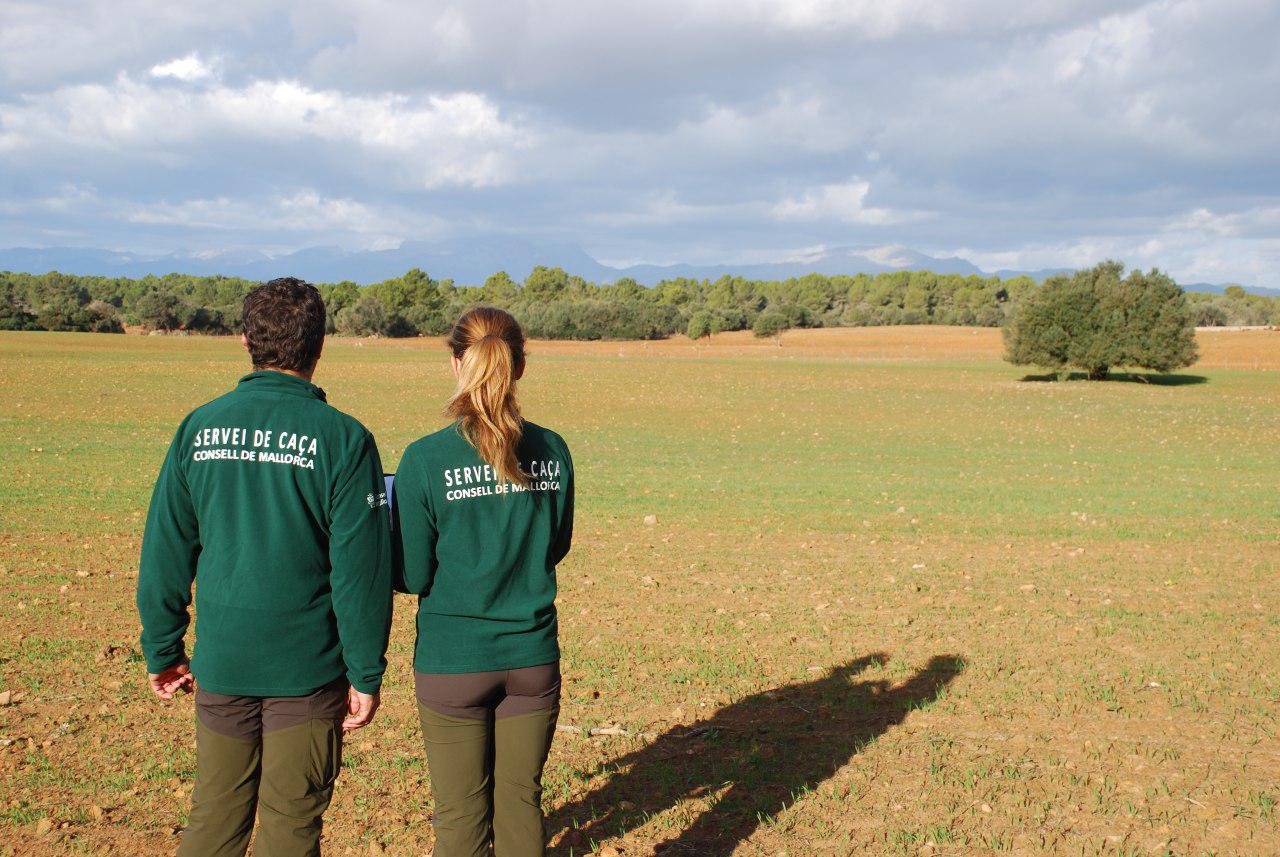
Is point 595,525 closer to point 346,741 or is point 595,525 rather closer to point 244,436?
point 346,741

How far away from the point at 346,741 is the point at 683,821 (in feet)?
6.93

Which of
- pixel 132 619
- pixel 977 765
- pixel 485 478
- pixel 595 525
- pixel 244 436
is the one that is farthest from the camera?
pixel 595 525

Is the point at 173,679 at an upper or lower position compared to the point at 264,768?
upper

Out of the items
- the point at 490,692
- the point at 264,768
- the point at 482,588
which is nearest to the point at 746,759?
the point at 490,692

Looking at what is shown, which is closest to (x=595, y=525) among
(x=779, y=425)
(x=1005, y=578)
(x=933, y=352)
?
(x=1005, y=578)

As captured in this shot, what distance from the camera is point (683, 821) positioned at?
14.5ft

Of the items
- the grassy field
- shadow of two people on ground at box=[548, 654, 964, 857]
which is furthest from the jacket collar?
shadow of two people on ground at box=[548, 654, 964, 857]

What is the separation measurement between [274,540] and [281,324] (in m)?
0.68

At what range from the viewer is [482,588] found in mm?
2967

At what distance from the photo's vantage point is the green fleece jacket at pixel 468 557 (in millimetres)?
2959

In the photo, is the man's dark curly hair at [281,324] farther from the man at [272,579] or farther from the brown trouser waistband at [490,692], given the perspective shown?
the brown trouser waistband at [490,692]

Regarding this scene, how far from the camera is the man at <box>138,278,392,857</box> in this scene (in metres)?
2.80

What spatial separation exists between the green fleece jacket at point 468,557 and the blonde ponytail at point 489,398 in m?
0.06

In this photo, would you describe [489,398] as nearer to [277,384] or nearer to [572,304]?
[277,384]
